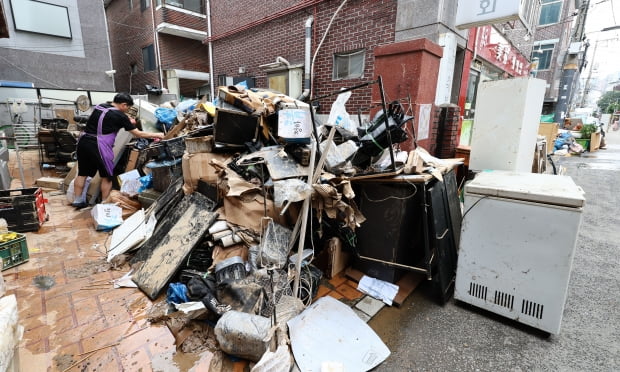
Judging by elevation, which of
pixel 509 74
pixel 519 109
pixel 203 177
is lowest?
pixel 203 177

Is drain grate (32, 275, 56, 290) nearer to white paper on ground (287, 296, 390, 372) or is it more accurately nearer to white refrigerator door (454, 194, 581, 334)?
white paper on ground (287, 296, 390, 372)

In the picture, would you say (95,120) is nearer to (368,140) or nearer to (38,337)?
(38,337)

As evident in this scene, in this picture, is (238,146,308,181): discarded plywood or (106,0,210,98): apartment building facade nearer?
(238,146,308,181): discarded plywood

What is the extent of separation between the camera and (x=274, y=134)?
3514mm

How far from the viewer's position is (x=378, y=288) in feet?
8.43

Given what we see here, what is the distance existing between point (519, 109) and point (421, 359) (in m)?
2.91

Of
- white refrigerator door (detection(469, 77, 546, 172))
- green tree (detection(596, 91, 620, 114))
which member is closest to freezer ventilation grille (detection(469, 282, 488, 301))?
white refrigerator door (detection(469, 77, 546, 172))

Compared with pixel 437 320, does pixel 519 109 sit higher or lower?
higher

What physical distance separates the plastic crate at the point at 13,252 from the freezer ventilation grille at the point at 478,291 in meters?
4.37

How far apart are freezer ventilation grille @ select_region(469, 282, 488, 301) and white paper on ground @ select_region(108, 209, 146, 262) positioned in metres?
3.32

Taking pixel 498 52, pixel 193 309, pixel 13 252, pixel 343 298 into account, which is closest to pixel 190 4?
pixel 498 52

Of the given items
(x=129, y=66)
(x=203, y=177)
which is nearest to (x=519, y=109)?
(x=203, y=177)

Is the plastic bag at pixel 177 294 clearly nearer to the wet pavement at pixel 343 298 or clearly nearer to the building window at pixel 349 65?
the wet pavement at pixel 343 298

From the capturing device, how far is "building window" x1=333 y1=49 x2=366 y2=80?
601 cm
